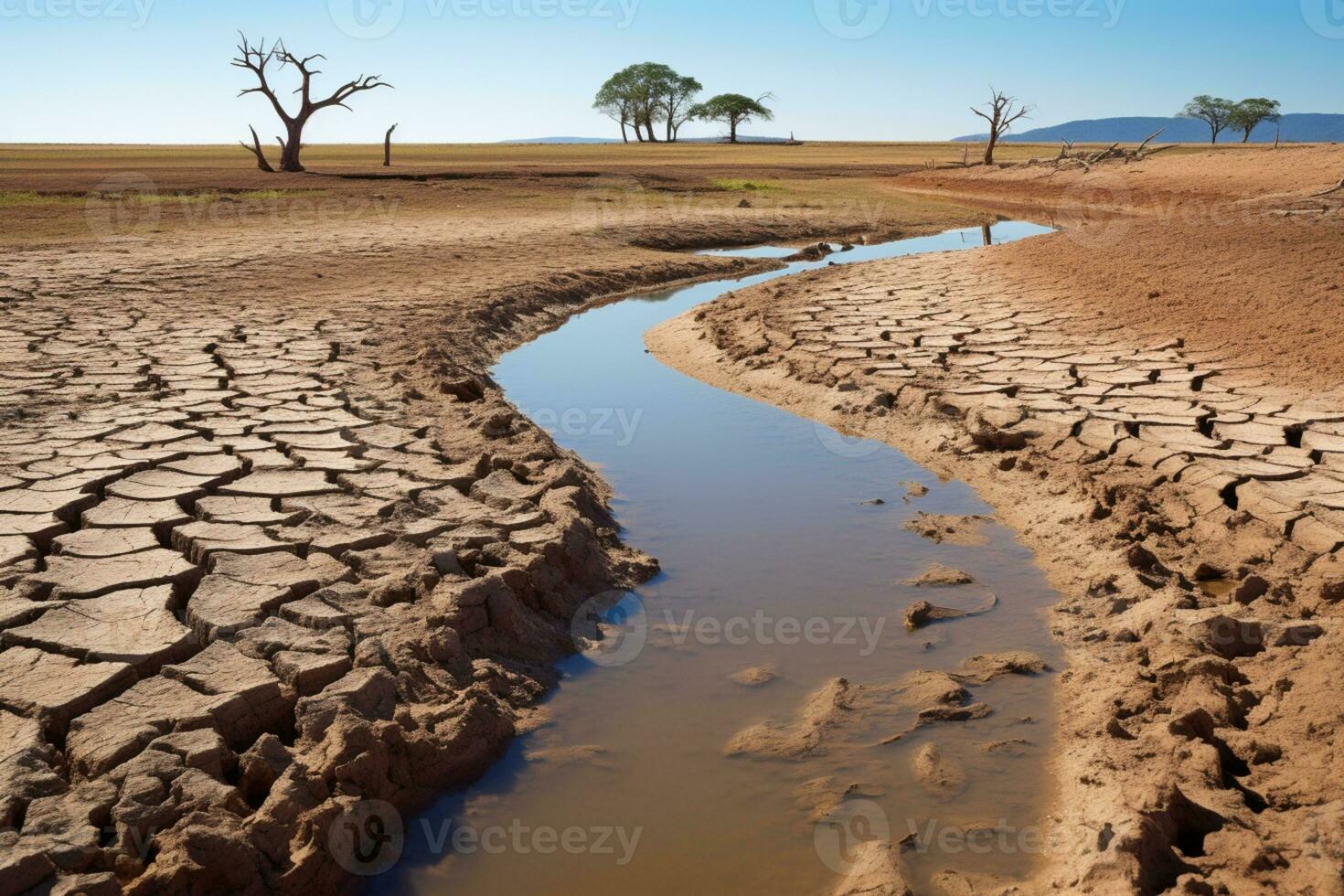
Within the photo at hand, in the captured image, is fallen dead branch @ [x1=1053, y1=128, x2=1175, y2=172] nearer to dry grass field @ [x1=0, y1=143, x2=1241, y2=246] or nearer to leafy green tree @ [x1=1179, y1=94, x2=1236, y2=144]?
dry grass field @ [x1=0, y1=143, x2=1241, y2=246]

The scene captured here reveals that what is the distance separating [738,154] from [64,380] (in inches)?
1585

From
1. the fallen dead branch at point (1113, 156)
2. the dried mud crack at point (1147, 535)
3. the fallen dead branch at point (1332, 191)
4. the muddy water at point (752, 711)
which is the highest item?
the fallen dead branch at point (1113, 156)

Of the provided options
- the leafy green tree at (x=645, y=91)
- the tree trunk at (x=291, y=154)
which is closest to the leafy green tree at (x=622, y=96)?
the leafy green tree at (x=645, y=91)

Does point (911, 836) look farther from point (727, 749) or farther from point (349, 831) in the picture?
point (349, 831)

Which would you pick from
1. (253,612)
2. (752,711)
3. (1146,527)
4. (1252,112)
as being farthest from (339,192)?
(1252,112)

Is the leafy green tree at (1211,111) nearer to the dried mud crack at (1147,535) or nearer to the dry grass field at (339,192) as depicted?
the dry grass field at (339,192)

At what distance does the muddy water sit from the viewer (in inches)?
104

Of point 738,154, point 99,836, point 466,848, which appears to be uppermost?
point 738,154

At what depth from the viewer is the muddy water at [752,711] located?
104 inches

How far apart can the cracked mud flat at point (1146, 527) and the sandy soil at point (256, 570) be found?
168 cm

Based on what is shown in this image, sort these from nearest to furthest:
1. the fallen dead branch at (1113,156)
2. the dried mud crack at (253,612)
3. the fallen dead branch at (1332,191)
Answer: the dried mud crack at (253,612)
the fallen dead branch at (1332,191)
the fallen dead branch at (1113,156)

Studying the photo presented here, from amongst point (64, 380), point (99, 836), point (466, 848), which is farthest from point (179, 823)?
point (64, 380)

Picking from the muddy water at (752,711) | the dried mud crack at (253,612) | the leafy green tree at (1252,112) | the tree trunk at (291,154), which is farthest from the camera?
the leafy green tree at (1252,112)

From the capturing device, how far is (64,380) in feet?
20.1
